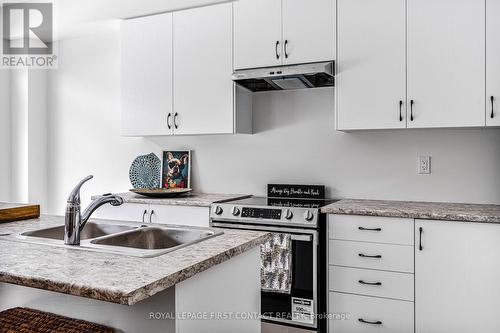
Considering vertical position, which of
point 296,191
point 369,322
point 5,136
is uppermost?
point 5,136

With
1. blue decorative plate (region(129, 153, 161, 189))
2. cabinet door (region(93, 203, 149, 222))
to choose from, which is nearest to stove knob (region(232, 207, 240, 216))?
cabinet door (region(93, 203, 149, 222))

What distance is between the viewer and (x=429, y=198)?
3.00 meters

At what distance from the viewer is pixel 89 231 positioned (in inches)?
82.9

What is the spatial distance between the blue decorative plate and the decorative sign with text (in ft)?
3.74

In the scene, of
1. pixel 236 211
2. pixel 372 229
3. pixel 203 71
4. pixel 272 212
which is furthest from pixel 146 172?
pixel 372 229

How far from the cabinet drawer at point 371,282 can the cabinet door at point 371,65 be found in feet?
3.07

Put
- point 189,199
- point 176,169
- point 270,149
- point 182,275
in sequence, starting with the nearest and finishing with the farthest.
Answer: point 182,275, point 189,199, point 270,149, point 176,169

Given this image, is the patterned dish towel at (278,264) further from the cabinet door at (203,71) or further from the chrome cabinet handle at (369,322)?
the cabinet door at (203,71)

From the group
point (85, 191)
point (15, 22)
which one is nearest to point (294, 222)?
point (85, 191)

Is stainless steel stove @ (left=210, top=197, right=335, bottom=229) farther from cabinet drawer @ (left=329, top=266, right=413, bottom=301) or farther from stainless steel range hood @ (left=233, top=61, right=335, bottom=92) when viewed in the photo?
stainless steel range hood @ (left=233, top=61, right=335, bottom=92)

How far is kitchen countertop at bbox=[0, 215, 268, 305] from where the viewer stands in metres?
1.12

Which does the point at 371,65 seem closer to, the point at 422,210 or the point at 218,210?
the point at 422,210

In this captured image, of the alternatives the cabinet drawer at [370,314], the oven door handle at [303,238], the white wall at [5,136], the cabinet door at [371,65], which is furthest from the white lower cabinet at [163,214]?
the white wall at [5,136]

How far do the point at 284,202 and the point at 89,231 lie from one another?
4.70ft
